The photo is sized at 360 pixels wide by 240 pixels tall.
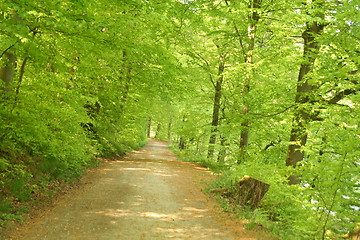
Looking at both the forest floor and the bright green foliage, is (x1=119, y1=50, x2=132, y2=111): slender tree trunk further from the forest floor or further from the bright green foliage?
the forest floor

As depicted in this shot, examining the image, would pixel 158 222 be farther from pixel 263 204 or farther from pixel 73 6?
pixel 73 6

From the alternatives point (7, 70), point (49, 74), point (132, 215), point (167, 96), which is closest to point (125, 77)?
point (167, 96)

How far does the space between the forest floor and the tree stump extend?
899 millimetres

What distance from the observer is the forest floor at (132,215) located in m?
6.42

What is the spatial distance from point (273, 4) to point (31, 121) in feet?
34.9

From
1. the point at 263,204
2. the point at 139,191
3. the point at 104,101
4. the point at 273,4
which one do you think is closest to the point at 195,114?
the point at 104,101

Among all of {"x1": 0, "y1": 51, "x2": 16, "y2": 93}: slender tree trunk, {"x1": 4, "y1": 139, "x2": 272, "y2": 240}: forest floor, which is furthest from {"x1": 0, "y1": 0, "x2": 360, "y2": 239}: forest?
{"x1": 4, "y1": 139, "x2": 272, "y2": 240}: forest floor

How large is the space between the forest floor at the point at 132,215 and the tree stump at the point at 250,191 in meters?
0.90

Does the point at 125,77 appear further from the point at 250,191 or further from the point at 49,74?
the point at 250,191

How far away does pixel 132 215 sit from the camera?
7.69 metres

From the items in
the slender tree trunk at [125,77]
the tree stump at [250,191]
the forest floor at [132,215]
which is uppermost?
the slender tree trunk at [125,77]

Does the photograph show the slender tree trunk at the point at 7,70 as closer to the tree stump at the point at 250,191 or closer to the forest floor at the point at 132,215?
the forest floor at the point at 132,215

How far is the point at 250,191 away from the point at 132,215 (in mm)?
3756

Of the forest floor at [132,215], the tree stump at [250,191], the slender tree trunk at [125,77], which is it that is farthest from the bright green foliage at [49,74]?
the tree stump at [250,191]
